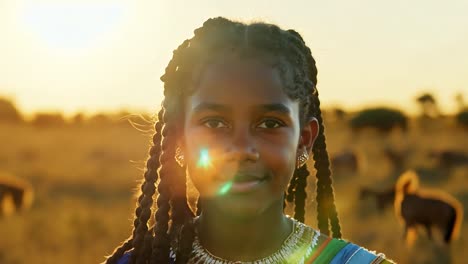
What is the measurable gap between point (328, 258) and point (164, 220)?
0.58 m

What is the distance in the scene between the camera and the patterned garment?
2.93 m

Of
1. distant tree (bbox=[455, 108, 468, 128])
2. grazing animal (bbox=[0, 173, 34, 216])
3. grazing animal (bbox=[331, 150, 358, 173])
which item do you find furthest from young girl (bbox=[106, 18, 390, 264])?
distant tree (bbox=[455, 108, 468, 128])

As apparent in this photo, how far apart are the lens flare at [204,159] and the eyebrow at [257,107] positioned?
0.13 metres

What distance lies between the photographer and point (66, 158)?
93.0 feet

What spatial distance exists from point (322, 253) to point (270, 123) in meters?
0.59

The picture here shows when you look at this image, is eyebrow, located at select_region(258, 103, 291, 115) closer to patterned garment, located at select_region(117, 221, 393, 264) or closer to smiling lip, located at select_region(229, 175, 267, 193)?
smiling lip, located at select_region(229, 175, 267, 193)

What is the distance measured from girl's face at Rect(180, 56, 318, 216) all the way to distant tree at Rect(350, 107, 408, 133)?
38.6 meters

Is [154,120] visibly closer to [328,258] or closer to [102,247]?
[328,258]

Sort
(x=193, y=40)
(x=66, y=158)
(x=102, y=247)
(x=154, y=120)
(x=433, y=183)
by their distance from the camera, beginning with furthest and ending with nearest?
(x=66, y=158) → (x=433, y=183) → (x=102, y=247) → (x=154, y=120) → (x=193, y=40)

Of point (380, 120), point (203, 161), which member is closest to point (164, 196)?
point (203, 161)

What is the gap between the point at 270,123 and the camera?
2.64 metres

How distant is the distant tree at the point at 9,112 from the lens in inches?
2185

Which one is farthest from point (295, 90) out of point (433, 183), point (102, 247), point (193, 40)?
point (433, 183)

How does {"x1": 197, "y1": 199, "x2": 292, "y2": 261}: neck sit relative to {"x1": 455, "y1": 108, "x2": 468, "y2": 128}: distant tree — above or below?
below
